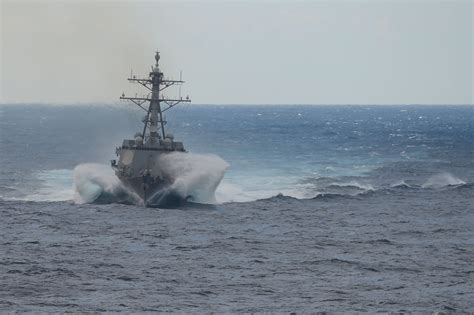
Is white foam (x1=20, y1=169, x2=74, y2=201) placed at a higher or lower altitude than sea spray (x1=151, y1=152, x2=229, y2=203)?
lower

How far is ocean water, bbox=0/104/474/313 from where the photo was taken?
37750mm

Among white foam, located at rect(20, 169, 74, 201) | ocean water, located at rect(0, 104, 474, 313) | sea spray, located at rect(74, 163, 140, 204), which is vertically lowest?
ocean water, located at rect(0, 104, 474, 313)

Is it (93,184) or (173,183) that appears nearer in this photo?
(173,183)

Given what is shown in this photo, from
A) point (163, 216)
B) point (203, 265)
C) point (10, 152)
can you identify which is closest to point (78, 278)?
point (203, 265)

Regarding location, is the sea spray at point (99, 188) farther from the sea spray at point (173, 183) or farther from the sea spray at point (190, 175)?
the sea spray at point (190, 175)

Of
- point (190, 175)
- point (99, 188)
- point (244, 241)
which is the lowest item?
point (244, 241)

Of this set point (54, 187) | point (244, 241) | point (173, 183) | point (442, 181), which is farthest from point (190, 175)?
point (442, 181)

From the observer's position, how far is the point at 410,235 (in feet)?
176

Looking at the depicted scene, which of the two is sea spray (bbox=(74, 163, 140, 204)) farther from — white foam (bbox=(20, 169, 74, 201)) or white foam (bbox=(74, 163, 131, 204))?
white foam (bbox=(20, 169, 74, 201))

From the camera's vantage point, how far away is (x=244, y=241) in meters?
50.9

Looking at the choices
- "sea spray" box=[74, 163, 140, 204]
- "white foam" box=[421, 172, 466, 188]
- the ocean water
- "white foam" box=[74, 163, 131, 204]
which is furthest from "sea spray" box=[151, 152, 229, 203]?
"white foam" box=[421, 172, 466, 188]

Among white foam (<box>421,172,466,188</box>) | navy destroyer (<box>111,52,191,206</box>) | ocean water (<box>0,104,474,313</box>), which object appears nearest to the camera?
ocean water (<box>0,104,474,313</box>)

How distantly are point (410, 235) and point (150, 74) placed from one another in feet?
93.8

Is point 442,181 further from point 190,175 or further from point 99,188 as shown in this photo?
point 99,188
